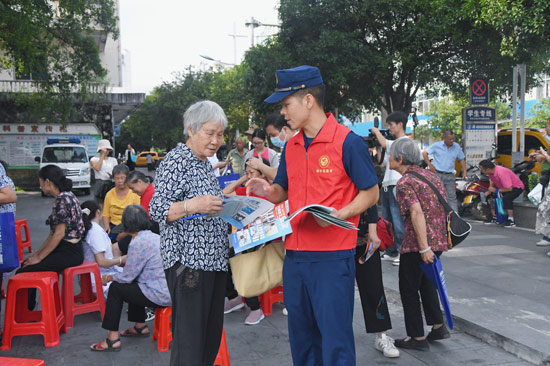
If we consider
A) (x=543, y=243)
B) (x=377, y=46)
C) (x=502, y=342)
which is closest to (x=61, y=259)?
(x=502, y=342)

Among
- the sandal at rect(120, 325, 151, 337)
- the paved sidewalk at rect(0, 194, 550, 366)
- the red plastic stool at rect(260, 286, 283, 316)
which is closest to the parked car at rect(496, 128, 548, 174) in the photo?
the paved sidewalk at rect(0, 194, 550, 366)

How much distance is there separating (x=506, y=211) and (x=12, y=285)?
929cm

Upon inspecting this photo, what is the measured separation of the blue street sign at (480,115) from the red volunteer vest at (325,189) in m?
11.2

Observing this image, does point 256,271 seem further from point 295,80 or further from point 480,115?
point 480,115

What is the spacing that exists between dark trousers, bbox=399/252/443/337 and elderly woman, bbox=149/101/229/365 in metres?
1.79

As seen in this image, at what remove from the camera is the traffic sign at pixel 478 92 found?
13402 mm

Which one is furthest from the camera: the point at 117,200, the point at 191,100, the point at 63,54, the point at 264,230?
the point at 191,100

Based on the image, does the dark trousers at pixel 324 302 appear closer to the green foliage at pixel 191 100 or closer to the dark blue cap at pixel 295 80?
the dark blue cap at pixel 295 80

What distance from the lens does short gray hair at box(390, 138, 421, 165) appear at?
4297 mm

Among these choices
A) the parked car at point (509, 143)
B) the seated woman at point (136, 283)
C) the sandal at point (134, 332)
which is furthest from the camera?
the parked car at point (509, 143)

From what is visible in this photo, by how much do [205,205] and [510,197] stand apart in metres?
9.47

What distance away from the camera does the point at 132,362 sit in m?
4.21

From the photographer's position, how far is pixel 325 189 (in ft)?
9.16

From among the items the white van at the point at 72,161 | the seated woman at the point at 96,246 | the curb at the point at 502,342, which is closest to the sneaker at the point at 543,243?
the curb at the point at 502,342
